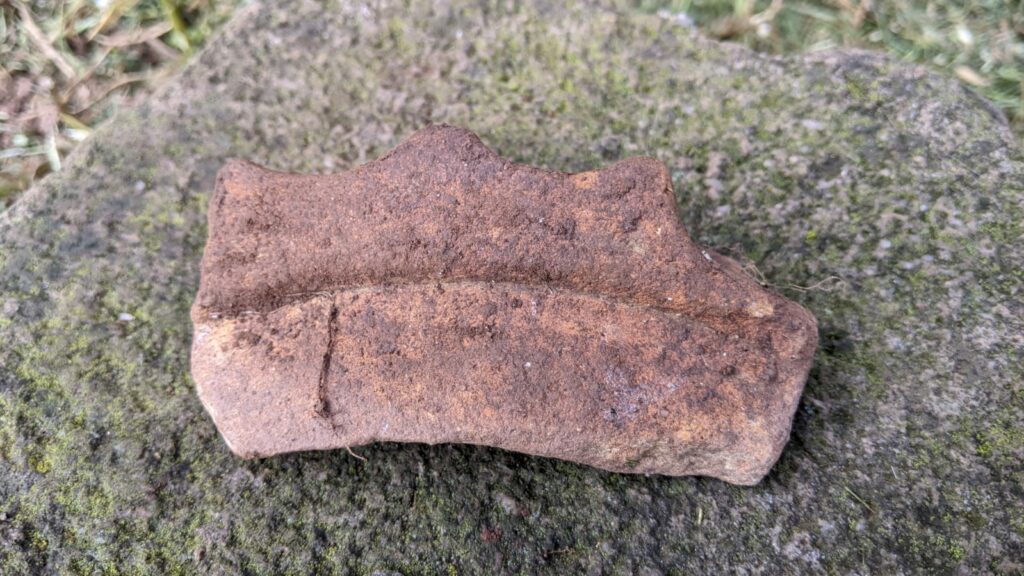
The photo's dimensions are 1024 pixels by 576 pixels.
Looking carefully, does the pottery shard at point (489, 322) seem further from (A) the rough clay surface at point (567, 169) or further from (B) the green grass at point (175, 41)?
(B) the green grass at point (175, 41)

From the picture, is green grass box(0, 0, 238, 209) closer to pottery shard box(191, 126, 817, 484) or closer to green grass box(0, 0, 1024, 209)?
green grass box(0, 0, 1024, 209)

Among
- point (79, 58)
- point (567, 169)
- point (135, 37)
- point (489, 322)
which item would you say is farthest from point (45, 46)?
point (489, 322)

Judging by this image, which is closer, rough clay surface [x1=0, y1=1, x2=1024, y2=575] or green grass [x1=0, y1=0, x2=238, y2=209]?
rough clay surface [x1=0, y1=1, x2=1024, y2=575]

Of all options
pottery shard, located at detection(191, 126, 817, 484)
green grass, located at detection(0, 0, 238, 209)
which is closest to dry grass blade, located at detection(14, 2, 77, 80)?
green grass, located at detection(0, 0, 238, 209)

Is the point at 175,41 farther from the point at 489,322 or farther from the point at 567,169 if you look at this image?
the point at 489,322

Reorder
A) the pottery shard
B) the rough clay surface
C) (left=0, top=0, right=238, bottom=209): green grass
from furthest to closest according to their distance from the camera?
(left=0, top=0, right=238, bottom=209): green grass < the rough clay surface < the pottery shard

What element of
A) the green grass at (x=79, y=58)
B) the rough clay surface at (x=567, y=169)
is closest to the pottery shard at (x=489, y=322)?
the rough clay surface at (x=567, y=169)
